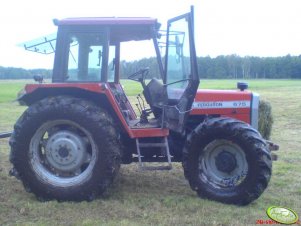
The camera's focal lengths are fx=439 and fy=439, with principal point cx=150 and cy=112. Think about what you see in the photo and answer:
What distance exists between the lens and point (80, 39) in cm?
586

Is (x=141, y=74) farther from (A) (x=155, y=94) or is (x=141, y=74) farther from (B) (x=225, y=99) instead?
(B) (x=225, y=99)

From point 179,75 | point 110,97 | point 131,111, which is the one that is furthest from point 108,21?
point 131,111

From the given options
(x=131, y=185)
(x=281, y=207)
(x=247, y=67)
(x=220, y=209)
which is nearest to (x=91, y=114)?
(x=131, y=185)

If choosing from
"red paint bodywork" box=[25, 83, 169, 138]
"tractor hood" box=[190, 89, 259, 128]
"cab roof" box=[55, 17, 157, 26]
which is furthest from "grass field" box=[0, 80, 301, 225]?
"cab roof" box=[55, 17, 157, 26]

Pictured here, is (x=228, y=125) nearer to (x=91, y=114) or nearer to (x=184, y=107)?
(x=184, y=107)

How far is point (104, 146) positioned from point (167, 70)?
1.41 meters

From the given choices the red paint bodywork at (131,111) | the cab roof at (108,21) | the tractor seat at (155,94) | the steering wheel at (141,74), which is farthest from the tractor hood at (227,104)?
the cab roof at (108,21)

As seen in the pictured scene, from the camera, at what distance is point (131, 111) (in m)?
7.06

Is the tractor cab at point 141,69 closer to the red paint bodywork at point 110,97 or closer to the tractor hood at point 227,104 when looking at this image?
the red paint bodywork at point 110,97

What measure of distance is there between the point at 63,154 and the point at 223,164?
83.4 inches

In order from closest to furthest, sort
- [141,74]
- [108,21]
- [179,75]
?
[108,21] < [179,75] < [141,74]

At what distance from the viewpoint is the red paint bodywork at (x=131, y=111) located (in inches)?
223

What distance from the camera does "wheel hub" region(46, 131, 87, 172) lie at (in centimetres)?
577

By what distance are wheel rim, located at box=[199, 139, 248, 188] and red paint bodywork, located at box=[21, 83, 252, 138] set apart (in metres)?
0.63
